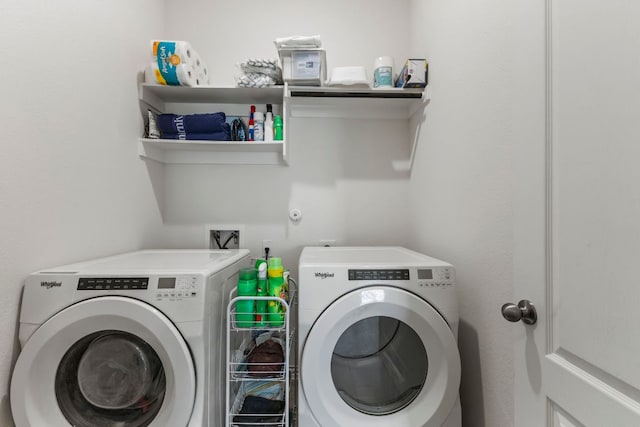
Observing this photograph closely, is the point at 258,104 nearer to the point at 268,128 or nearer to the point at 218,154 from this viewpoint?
the point at 268,128

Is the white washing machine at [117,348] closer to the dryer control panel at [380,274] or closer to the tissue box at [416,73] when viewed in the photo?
the dryer control panel at [380,274]

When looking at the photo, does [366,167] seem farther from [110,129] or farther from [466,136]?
[110,129]

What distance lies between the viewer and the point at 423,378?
118 centimetres

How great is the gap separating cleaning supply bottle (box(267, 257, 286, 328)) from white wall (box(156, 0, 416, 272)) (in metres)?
0.64

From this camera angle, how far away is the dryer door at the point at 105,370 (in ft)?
3.28

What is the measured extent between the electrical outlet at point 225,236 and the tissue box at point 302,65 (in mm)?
935

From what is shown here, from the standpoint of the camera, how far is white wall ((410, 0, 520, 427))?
1.04m

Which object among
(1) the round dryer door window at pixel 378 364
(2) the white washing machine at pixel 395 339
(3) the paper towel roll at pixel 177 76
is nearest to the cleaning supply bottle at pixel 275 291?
(2) the white washing machine at pixel 395 339

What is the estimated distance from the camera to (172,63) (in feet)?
5.19

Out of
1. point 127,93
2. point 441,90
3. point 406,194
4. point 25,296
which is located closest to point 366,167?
point 406,194

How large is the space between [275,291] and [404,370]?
601 mm

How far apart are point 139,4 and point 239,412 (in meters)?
2.09

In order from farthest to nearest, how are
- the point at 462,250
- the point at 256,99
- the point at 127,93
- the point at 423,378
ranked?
Result: the point at 256,99
the point at 127,93
the point at 462,250
the point at 423,378

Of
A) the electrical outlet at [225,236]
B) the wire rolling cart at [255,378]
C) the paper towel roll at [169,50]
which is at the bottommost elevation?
the wire rolling cart at [255,378]
